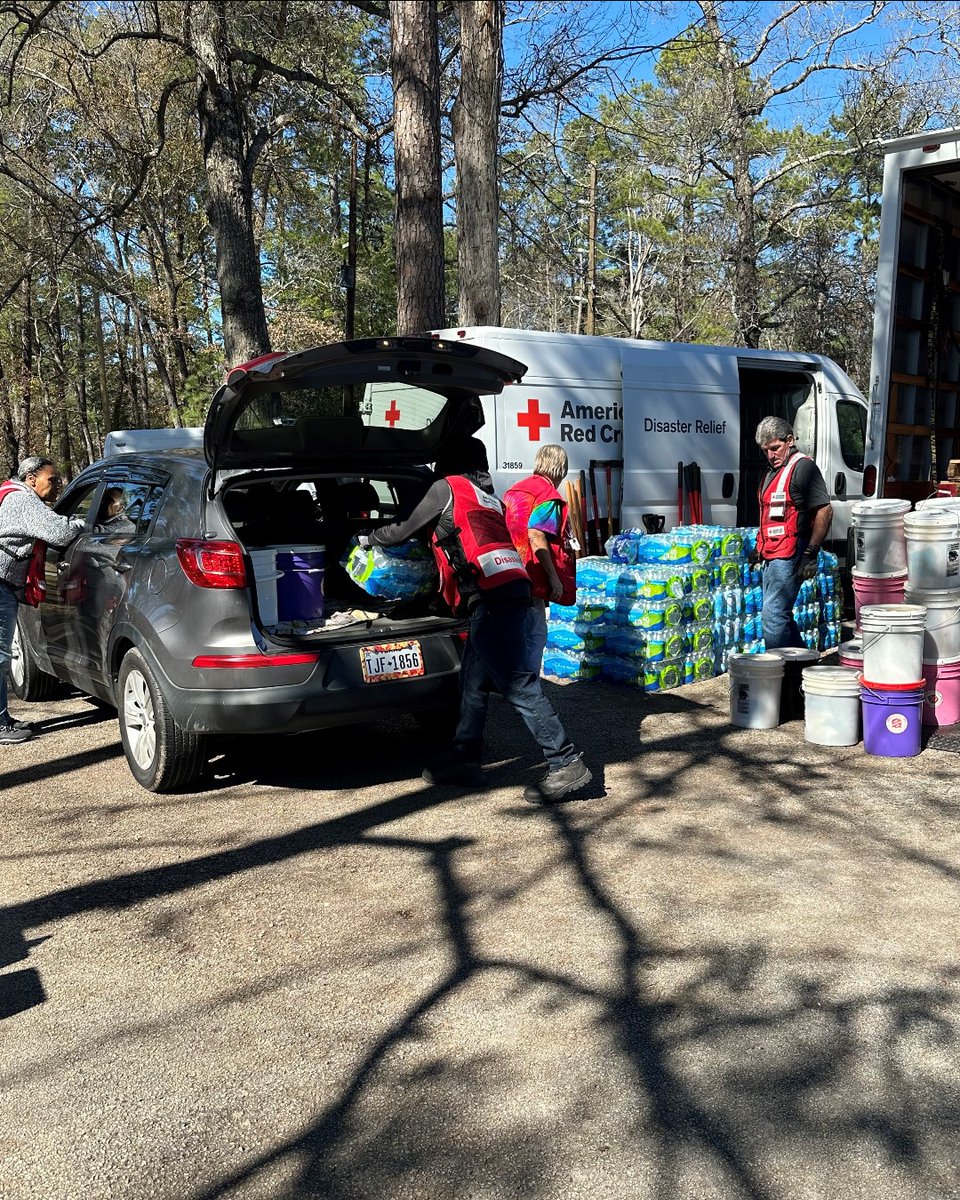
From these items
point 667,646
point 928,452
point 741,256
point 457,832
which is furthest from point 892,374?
point 741,256

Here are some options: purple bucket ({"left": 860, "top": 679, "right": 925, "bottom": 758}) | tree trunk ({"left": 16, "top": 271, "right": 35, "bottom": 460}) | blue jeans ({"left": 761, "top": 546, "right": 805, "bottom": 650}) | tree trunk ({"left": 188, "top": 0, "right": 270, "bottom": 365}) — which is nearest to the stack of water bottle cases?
blue jeans ({"left": 761, "top": 546, "right": 805, "bottom": 650})

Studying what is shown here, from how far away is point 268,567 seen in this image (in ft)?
18.4

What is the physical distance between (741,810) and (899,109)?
85.1 ft

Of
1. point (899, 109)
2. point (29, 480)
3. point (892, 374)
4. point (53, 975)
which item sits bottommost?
point (53, 975)

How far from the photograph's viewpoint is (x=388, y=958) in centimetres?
392

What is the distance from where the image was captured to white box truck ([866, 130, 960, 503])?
26.0 ft

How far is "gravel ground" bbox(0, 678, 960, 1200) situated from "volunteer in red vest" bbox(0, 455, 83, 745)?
1.17m

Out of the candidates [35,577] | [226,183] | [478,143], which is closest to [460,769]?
[35,577]

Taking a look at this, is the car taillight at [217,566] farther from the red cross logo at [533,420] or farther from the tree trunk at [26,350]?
the tree trunk at [26,350]

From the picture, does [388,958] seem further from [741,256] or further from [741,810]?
[741,256]

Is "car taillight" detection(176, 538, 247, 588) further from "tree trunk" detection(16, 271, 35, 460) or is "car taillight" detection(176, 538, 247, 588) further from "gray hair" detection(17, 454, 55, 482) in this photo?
"tree trunk" detection(16, 271, 35, 460)

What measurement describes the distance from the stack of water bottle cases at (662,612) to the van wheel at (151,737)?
3.22 m

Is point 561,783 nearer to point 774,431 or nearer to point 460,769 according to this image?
point 460,769

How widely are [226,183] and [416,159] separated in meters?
4.84
